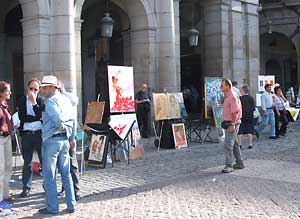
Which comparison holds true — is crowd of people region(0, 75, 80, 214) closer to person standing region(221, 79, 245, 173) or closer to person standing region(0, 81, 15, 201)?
person standing region(0, 81, 15, 201)

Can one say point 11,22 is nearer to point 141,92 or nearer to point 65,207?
point 141,92

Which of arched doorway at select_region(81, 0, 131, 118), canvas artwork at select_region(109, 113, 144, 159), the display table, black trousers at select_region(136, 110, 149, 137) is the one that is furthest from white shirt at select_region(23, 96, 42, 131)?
the display table

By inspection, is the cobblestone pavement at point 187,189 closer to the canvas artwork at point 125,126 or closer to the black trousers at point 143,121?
the canvas artwork at point 125,126

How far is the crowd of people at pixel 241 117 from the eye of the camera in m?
9.06

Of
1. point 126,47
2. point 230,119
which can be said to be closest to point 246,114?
point 230,119

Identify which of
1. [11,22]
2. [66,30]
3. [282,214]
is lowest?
[282,214]

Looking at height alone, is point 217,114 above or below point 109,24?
below

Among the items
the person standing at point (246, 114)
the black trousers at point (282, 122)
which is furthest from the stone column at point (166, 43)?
the person standing at point (246, 114)

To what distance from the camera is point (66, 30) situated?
1259cm

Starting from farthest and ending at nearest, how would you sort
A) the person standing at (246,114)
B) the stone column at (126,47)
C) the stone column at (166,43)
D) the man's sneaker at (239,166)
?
the stone column at (126,47)
the stone column at (166,43)
the person standing at (246,114)
the man's sneaker at (239,166)

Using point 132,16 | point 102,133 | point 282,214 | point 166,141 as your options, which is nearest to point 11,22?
point 132,16

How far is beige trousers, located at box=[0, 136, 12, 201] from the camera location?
6918 millimetres

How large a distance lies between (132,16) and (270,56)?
50.1 feet

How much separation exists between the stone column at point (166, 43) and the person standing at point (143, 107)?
1.00 m
